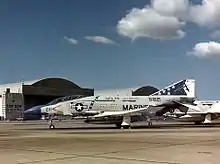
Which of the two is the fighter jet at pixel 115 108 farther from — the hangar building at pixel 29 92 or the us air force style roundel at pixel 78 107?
the hangar building at pixel 29 92

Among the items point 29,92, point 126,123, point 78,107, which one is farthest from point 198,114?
point 29,92

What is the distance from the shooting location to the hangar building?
102 meters

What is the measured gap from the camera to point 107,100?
42.4 m

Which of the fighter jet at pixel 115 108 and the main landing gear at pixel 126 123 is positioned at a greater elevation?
the fighter jet at pixel 115 108

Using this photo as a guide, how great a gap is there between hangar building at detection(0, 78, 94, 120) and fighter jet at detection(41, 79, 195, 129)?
5991 centimetres

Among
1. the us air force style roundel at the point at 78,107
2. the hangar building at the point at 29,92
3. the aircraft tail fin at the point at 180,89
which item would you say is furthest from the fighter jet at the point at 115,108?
the hangar building at the point at 29,92

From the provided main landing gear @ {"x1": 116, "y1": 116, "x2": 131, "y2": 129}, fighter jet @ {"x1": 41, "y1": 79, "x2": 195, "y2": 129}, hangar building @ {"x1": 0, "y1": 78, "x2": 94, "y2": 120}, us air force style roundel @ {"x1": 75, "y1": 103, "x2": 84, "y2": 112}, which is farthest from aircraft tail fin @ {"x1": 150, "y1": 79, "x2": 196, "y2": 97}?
hangar building @ {"x1": 0, "y1": 78, "x2": 94, "y2": 120}

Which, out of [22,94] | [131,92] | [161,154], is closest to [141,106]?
[161,154]

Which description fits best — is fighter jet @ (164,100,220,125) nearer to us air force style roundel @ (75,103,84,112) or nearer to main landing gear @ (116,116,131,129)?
main landing gear @ (116,116,131,129)

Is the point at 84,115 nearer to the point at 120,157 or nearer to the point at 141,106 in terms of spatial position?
the point at 141,106

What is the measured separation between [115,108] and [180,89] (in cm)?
1021

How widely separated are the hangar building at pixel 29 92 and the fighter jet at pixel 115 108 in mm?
59906

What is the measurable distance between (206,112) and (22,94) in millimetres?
62433

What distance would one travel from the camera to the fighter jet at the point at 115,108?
1617 inches
